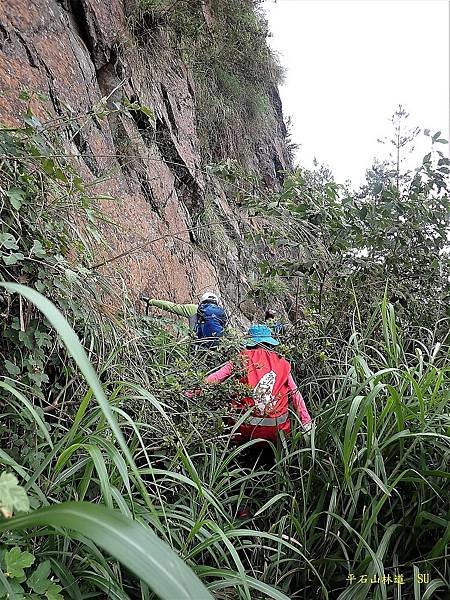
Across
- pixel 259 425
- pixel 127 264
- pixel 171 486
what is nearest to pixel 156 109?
pixel 127 264

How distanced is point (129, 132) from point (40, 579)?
4.18 meters

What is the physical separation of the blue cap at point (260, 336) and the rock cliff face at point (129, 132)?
2.09ft

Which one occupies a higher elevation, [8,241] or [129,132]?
[129,132]

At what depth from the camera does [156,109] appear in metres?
5.40

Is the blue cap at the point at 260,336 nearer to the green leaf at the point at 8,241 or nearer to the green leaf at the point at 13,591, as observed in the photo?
the green leaf at the point at 8,241

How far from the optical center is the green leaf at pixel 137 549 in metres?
0.62

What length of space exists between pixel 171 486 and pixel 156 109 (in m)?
4.46

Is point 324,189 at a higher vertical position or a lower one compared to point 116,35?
lower

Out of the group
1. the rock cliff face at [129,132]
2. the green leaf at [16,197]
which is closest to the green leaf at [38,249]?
the green leaf at [16,197]

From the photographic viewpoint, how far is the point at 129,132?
185 inches

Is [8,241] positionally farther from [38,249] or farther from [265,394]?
[265,394]

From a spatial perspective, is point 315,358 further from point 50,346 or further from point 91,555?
point 91,555

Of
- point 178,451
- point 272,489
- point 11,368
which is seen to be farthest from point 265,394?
point 11,368

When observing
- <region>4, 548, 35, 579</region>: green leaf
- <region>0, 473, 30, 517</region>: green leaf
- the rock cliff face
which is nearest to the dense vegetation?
<region>4, 548, 35, 579</region>: green leaf
